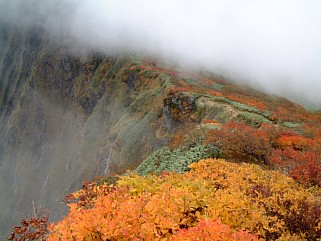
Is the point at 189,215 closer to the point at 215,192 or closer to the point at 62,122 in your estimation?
the point at 215,192

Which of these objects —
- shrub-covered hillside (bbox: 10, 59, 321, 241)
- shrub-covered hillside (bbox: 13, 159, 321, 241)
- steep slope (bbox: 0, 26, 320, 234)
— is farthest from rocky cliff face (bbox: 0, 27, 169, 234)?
shrub-covered hillside (bbox: 13, 159, 321, 241)

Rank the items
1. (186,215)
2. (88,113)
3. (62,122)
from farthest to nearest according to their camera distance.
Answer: (62,122), (88,113), (186,215)

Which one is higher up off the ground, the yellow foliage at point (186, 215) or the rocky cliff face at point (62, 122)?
the yellow foliage at point (186, 215)

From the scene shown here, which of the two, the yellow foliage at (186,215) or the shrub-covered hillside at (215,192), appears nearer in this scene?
the yellow foliage at (186,215)

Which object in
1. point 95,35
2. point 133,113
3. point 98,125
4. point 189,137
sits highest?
point 95,35

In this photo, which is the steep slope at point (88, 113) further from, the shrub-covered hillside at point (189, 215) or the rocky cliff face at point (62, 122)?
the shrub-covered hillside at point (189, 215)

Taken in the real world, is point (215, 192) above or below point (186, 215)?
above

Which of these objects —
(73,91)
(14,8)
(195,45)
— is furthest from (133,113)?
(14,8)

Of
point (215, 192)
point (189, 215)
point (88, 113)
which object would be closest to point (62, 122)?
point (88, 113)

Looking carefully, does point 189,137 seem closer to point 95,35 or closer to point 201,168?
point 201,168

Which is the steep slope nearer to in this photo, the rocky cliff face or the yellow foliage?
the rocky cliff face

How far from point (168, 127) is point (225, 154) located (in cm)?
1855

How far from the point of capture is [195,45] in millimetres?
64688

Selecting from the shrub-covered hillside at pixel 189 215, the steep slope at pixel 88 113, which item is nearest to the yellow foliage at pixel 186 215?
the shrub-covered hillside at pixel 189 215
